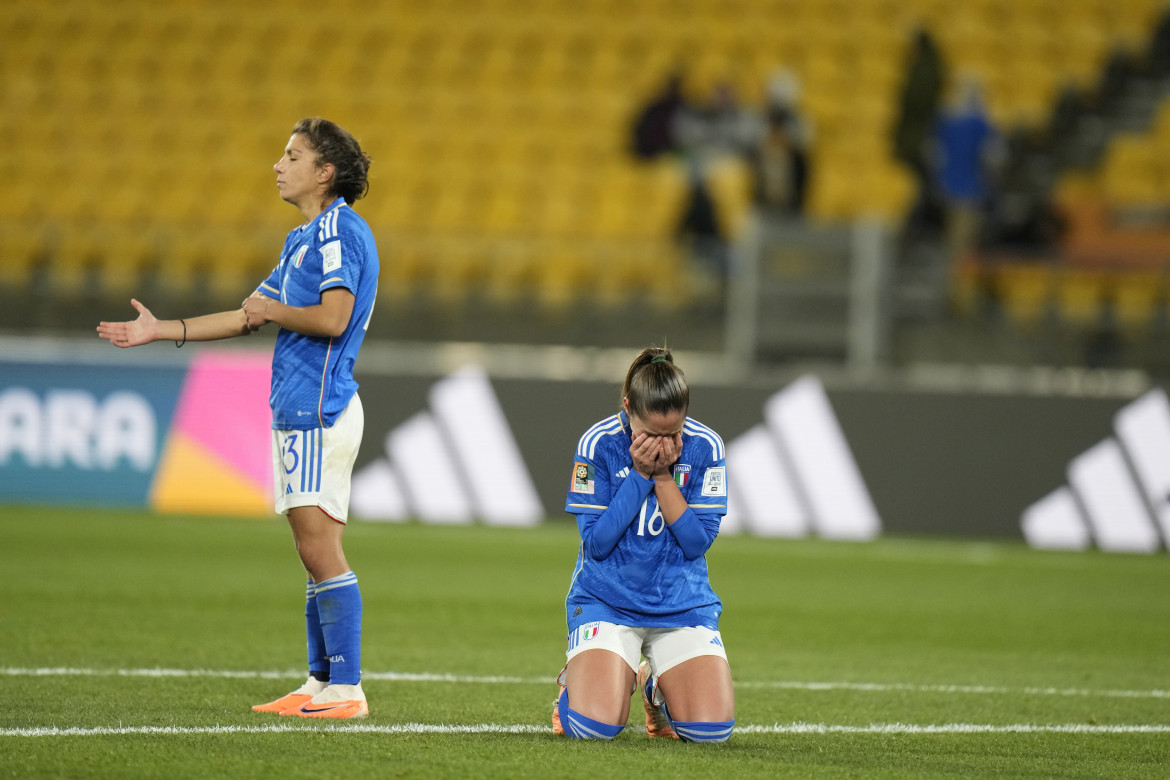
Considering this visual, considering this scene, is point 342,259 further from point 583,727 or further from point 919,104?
point 919,104

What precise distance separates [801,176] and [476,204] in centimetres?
462

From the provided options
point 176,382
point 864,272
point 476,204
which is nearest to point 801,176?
point 864,272

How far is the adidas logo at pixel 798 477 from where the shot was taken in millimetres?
12453

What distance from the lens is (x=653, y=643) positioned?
5.32 metres

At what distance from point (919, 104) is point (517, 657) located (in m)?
10.2

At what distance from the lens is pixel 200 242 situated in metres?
14.7

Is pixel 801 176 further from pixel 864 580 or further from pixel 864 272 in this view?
pixel 864 580

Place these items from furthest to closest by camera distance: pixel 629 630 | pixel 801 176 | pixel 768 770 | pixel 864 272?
1. pixel 801 176
2. pixel 864 272
3. pixel 629 630
4. pixel 768 770

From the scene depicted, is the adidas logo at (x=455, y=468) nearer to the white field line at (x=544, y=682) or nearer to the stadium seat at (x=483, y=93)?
the stadium seat at (x=483, y=93)

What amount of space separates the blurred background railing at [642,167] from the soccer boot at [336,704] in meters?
7.97

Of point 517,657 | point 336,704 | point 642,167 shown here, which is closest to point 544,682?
point 517,657

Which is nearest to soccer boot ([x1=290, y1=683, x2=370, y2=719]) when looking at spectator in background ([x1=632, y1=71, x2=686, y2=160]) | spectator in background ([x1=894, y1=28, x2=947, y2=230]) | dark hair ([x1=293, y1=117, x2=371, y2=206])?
dark hair ([x1=293, y1=117, x2=371, y2=206])

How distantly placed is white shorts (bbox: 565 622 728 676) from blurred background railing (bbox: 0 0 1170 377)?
7772mm

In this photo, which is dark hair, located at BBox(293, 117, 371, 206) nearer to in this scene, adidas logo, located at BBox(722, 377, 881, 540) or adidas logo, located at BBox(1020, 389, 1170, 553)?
adidas logo, located at BBox(722, 377, 881, 540)
